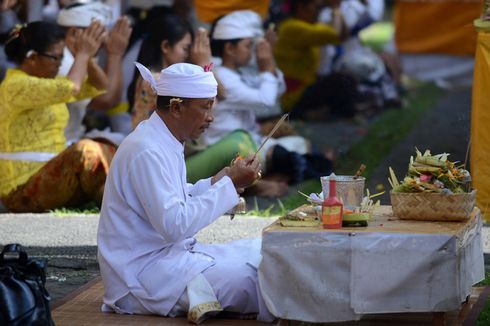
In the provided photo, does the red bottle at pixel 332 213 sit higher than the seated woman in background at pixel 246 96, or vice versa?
the red bottle at pixel 332 213

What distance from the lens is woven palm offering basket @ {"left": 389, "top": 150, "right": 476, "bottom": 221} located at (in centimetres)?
507

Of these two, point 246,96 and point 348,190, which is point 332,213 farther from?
point 246,96

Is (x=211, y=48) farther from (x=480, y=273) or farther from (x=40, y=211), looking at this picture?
(x=480, y=273)

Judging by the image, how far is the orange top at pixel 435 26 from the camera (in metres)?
16.2

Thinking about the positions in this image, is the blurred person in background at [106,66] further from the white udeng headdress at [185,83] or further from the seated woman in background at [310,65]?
the white udeng headdress at [185,83]

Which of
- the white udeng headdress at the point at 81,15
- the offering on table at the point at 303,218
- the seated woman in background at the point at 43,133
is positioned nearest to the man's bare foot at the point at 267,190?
the seated woman in background at the point at 43,133

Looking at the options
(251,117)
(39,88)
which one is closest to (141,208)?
(39,88)

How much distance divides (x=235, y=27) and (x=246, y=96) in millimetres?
675

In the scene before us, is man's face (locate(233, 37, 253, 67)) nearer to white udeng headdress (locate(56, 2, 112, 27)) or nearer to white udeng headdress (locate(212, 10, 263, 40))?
white udeng headdress (locate(212, 10, 263, 40))

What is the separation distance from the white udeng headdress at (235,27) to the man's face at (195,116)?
3.94 m

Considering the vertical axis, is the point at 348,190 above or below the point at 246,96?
above

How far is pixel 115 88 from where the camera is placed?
9.10 m

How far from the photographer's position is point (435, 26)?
16.6m

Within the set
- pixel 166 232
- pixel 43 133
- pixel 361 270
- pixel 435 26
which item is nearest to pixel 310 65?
pixel 435 26
